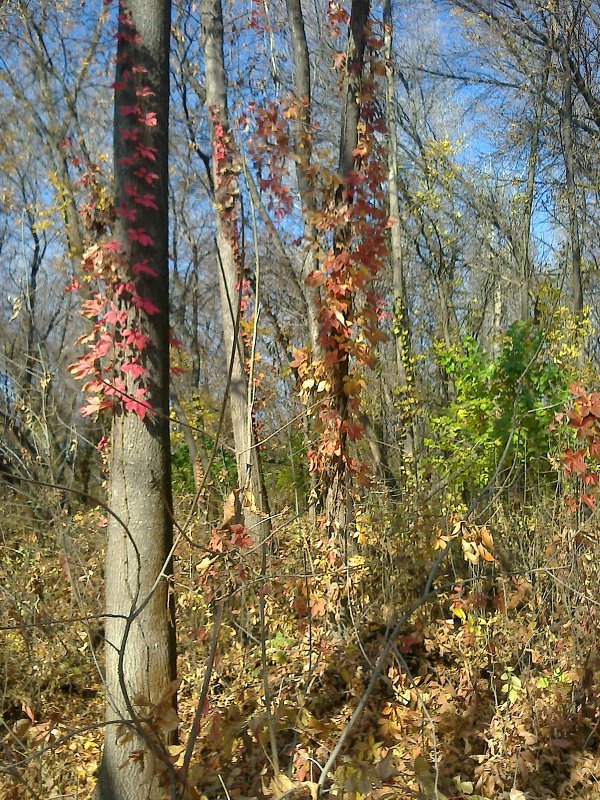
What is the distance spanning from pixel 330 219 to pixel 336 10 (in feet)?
7.49

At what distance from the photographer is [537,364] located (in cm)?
667

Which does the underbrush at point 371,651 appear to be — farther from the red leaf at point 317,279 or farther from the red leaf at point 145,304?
the red leaf at point 317,279

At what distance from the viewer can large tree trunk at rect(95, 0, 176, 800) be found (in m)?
3.08

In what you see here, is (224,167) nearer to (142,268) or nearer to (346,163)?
(346,163)

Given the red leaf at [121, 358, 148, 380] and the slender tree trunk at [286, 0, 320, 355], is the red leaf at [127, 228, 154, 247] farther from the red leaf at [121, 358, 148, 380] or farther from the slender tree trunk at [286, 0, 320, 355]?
the slender tree trunk at [286, 0, 320, 355]

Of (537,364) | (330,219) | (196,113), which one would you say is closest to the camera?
(330,219)

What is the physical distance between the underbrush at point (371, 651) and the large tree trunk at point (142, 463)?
8.8 inches

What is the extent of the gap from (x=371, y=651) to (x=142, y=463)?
2.33 m

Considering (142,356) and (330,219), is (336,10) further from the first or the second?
(142,356)

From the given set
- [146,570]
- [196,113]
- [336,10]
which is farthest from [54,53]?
[146,570]

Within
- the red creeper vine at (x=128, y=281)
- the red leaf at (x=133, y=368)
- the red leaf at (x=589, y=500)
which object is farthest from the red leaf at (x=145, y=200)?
the red leaf at (x=589, y=500)

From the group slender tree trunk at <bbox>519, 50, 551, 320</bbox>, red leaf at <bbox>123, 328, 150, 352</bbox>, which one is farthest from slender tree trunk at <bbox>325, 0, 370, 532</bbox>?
slender tree trunk at <bbox>519, 50, 551, 320</bbox>

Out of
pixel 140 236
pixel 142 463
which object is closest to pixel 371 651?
pixel 142 463

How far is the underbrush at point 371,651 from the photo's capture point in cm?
358
